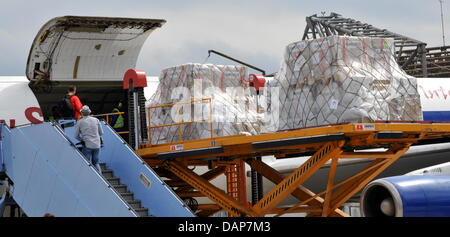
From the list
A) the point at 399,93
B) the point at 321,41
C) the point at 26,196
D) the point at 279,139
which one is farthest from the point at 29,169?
the point at 399,93

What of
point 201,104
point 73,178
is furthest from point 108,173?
point 201,104

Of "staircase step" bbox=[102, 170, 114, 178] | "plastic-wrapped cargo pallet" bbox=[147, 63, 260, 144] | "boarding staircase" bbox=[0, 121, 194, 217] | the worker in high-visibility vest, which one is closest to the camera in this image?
"boarding staircase" bbox=[0, 121, 194, 217]

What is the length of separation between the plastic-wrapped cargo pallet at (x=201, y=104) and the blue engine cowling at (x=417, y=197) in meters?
6.60

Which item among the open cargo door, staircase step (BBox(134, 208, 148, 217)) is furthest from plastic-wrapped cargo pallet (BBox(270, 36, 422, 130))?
the open cargo door

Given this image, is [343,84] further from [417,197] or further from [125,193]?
[125,193]

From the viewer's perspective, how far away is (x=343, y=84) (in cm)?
1619

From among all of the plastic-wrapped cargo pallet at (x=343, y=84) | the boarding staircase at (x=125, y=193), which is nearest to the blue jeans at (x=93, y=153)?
the boarding staircase at (x=125, y=193)

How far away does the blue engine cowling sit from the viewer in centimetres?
1280

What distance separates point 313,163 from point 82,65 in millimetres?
8570

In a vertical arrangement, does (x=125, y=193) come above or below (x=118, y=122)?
below

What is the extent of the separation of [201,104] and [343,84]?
14.3ft

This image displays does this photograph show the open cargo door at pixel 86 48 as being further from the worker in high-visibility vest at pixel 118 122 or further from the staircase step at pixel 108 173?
the staircase step at pixel 108 173

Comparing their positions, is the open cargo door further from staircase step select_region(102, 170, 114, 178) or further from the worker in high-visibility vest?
staircase step select_region(102, 170, 114, 178)

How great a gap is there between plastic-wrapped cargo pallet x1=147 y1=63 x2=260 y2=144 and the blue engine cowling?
660 cm
